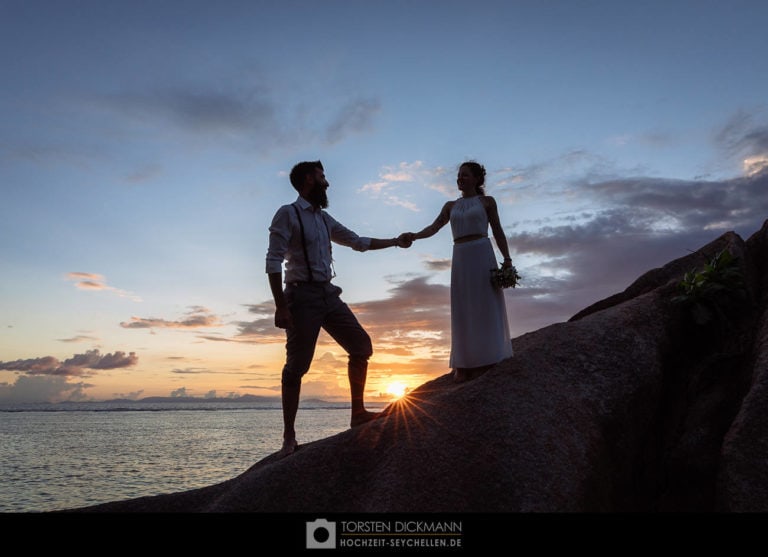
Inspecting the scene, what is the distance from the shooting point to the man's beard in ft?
28.3

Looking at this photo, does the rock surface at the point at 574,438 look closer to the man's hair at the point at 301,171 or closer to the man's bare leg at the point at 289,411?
the man's bare leg at the point at 289,411

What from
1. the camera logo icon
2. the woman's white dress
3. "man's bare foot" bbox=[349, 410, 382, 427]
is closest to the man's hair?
the woman's white dress

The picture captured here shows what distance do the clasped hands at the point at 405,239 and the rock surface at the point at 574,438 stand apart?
2856 millimetres

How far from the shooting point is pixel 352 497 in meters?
6.69

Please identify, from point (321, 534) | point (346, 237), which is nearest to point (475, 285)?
point (346, 237)

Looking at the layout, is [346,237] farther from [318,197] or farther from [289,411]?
[289,411]

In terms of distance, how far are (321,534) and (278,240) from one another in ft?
15.0

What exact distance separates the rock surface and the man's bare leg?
53 cm

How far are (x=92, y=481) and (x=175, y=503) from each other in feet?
78.4

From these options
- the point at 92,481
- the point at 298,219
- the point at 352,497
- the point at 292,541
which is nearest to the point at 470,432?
the point at 352,497

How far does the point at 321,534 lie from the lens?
466 cm

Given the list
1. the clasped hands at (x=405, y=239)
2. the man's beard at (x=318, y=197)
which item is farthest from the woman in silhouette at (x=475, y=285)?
the man's beard at (x=318, y=197)

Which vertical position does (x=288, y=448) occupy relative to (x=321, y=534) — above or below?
above

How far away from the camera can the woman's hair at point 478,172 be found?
10125mm
